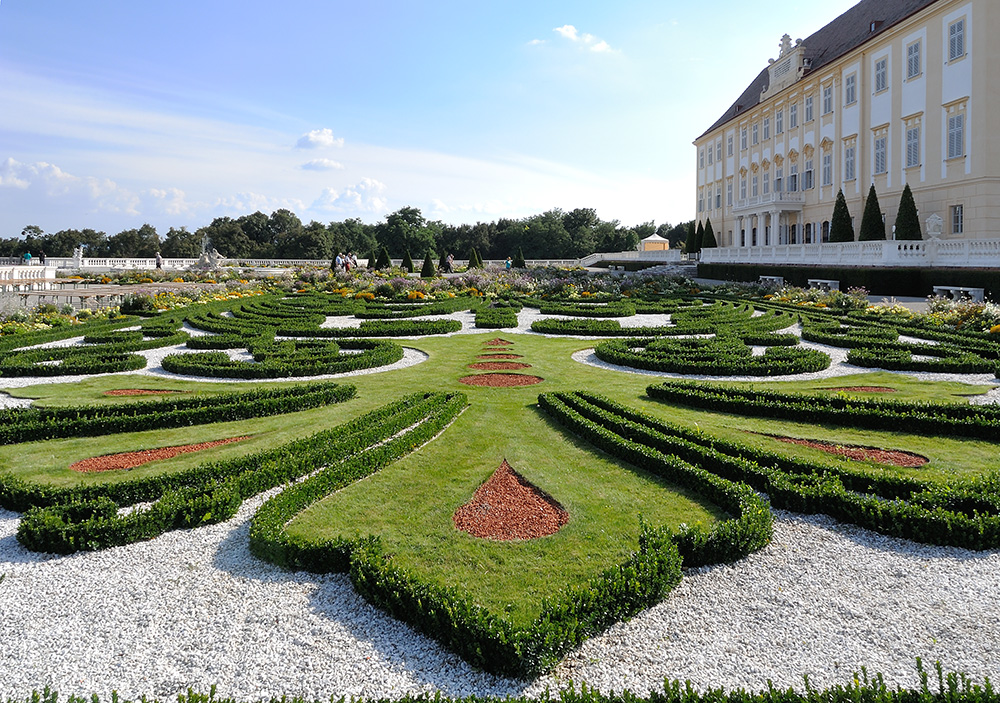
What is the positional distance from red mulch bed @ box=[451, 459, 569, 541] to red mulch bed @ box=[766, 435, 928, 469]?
338 cm

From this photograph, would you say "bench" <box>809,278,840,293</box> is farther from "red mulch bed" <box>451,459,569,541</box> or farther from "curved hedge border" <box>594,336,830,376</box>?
"red mulch bed" <box>451,459,569,541</box>

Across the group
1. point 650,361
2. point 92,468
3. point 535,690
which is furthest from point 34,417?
point 650,361

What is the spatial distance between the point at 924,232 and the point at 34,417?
35133 mm

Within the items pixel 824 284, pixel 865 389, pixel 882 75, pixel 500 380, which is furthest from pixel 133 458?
pixel 882 75

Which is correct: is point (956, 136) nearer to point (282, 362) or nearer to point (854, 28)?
point (854, 28)

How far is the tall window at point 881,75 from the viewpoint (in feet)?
113

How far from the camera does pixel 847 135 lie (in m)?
37.9

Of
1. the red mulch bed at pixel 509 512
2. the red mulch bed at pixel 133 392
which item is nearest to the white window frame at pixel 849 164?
the red mulch bed at pixel 133 392

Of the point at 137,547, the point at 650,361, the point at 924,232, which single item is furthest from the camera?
the point at 924,232

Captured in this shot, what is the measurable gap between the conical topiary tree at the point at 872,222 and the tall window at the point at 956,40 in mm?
6160

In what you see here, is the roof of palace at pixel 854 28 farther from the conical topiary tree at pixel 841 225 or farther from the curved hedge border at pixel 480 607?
the curved hedge border at pixel 480 607

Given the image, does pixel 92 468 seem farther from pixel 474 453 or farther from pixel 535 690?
pixel 535 690

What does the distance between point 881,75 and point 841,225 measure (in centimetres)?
823

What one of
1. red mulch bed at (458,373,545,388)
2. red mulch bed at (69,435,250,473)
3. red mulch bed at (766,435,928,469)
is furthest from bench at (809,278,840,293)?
red mulch bed at (69,435,250,473)
